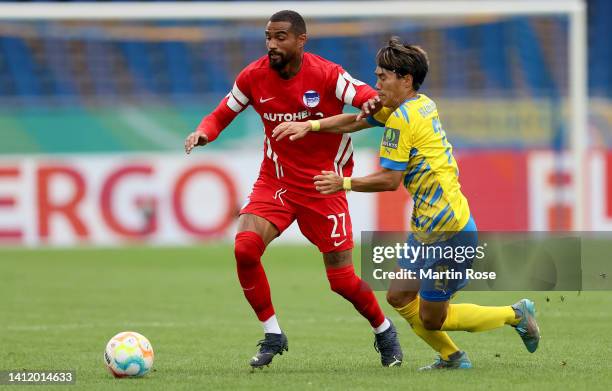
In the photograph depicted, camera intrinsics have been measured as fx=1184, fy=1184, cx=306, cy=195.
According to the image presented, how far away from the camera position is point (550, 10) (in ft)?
56.7

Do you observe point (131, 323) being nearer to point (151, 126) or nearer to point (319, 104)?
point (319, 104)

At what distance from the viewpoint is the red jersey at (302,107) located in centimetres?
772

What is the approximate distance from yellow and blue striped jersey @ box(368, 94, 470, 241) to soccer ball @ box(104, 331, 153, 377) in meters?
1.78

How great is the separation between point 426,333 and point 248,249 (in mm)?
1223

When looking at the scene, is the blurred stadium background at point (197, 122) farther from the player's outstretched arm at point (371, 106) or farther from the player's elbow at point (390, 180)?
the player's elbow at point (390, 180)

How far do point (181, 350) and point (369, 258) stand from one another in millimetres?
1708

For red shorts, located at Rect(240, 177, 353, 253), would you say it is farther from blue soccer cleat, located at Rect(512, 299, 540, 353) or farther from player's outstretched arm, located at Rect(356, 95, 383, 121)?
blue soccer cleat, located at Rect(512, 299, 540, 353)

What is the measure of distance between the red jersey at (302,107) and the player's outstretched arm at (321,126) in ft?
0.66

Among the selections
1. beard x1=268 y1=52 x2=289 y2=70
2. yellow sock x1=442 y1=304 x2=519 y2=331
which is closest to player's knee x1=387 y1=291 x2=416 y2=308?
yellow sock x1=442 y1=304 x2=519 y2=331

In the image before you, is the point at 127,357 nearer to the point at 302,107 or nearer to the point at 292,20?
the point at 302,107

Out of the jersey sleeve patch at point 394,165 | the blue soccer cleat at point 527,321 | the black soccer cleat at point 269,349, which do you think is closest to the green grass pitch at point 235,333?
the black soccer cleat at point 269,349

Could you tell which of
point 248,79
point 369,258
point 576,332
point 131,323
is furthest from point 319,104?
point 131,323

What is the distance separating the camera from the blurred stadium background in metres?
18.5

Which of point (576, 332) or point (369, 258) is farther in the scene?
point (576, 332)
